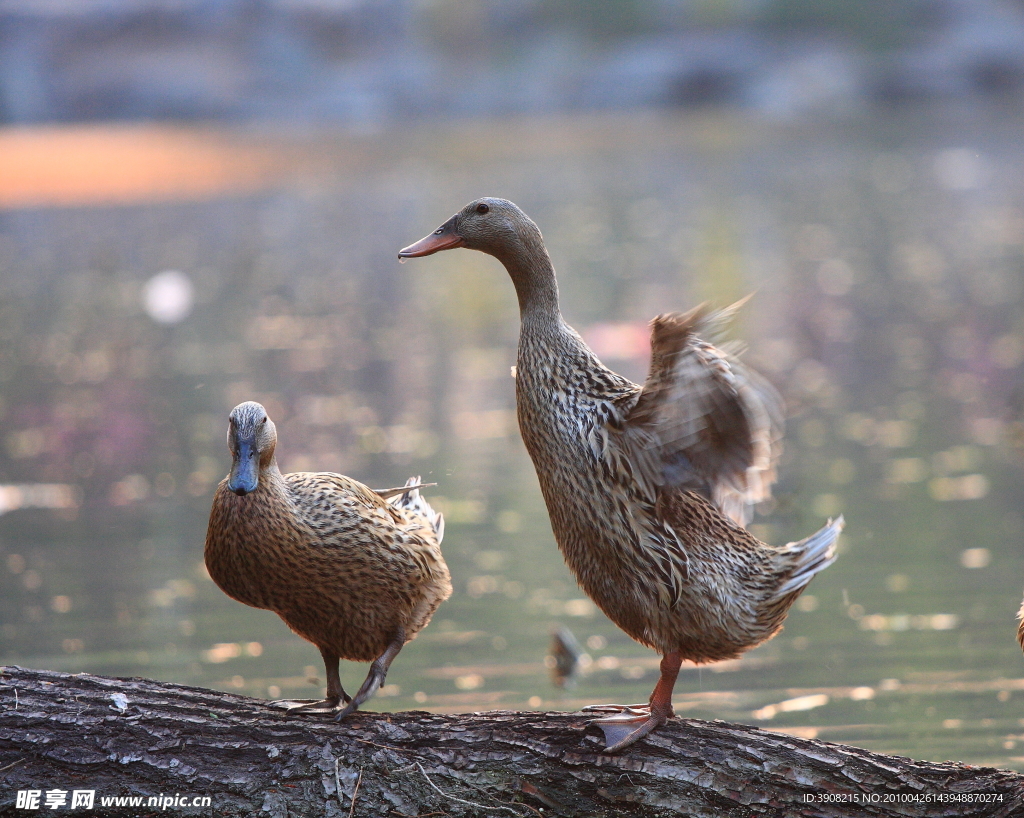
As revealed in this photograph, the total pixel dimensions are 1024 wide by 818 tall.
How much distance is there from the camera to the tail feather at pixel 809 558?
450 centimetres

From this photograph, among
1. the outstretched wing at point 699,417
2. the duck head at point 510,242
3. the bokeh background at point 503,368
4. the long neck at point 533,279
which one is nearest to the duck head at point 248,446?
the duck head at point 510,242

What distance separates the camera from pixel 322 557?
14.7 ft

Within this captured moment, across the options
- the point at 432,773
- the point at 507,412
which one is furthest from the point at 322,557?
the point at 507,412

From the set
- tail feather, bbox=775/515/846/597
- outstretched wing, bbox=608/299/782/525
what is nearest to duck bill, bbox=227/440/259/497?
outstretched wing, bbox=608/299/782/525

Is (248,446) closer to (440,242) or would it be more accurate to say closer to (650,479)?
(440,242)

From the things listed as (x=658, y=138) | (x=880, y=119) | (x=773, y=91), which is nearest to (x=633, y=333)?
(x=658, y=138)

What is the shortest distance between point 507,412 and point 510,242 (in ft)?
24.8

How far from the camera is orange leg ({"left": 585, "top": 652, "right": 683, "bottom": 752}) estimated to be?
4.28 m

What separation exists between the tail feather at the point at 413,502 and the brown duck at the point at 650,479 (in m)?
0.81

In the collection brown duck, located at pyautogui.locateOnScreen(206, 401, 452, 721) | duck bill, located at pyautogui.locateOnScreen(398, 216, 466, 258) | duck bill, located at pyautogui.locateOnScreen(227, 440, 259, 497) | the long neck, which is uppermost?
duck bill, located at pyautogui.locateOnScreen(398, 216, 466, 258)

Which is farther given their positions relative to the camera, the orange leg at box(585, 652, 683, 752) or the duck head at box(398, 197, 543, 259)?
the duck head at box(398, 197, 543, 259)

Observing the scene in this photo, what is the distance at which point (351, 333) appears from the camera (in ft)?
51.3

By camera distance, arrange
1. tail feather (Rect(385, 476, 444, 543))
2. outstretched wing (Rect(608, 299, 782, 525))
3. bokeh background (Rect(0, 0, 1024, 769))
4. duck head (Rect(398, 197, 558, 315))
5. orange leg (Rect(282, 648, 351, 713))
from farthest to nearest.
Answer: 1. bokeh background (Rect(0, 0, 1024, 769))
2. tail feather (Rect(385, 476, 444, 543))
3. orange leg (Rect(282, 648, 351, 713))
4. duck head (Rect(398, 197, 558, 315))
5. outstretched wing (Rect(608, 299, 782, 525))

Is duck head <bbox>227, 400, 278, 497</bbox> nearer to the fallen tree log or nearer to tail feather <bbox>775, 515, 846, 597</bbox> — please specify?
the fallen tree log
